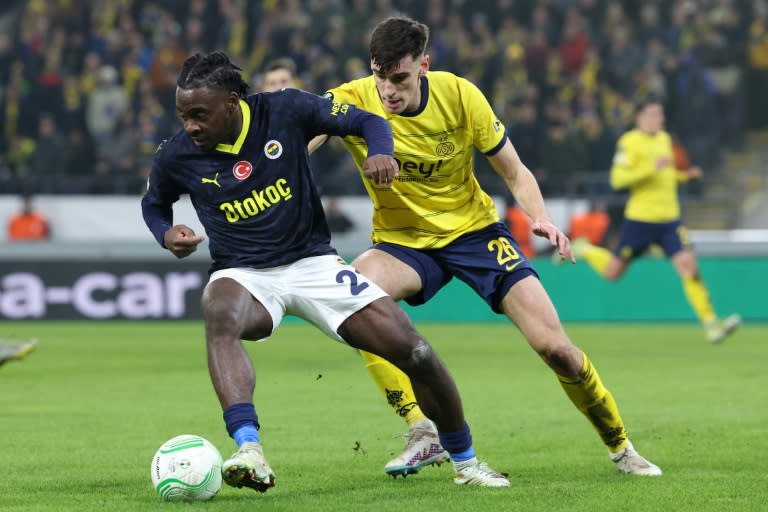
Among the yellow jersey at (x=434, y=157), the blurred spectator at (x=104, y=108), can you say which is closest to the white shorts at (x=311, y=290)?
the yellow jersey at (x=434, y=157)

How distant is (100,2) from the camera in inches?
880

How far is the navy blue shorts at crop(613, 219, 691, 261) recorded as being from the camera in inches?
590

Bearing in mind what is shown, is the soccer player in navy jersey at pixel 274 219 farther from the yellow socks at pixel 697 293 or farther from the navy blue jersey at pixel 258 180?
the yellow socks at pixel 697 293

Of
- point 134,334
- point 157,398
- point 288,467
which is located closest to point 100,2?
point 134,334

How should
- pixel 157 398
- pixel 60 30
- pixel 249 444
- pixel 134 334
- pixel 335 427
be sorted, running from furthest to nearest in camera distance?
pixel 60 30
pixel 134 334
pixel 157 398
pixel 335 427
pixel 249 444

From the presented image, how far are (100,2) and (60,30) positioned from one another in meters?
1.13

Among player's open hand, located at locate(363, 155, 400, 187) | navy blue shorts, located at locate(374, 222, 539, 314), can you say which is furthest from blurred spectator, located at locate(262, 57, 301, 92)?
player's open hand, located at locate(363, 155, 400, 187)

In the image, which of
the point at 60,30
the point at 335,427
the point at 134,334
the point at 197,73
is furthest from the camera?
the point at 60,30

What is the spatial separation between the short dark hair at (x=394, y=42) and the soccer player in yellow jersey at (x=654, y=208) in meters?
8.86

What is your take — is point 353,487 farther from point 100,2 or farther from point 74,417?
point 100,2

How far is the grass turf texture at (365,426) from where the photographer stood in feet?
19.7

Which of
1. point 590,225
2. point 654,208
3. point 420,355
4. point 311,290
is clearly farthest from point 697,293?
→ point 311,290

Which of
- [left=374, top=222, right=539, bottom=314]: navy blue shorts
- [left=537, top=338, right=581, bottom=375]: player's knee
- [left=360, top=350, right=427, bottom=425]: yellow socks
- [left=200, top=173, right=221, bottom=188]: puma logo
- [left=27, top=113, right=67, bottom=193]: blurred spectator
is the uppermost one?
[left=200, top=173, right=221, bottom=188]: puma logo

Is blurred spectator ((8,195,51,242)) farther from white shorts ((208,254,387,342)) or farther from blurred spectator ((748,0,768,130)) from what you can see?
white shorts ((208,254,387,342))
